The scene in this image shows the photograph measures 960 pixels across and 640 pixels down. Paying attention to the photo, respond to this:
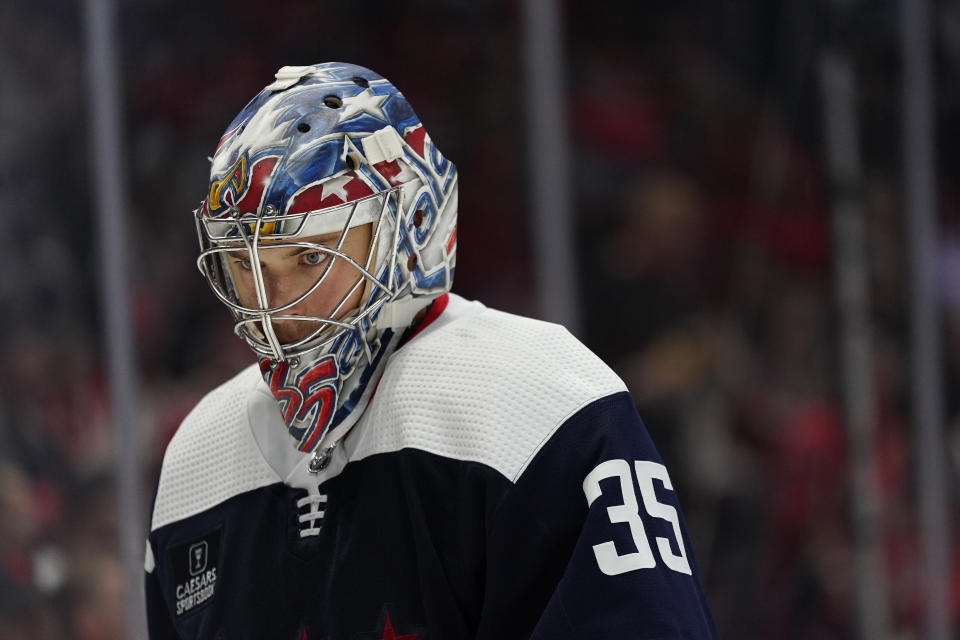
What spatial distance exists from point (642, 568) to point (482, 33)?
247 centimetres

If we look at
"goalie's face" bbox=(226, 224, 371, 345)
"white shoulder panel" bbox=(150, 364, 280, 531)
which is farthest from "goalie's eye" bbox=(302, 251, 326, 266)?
"white shoulder panel" bbox=(150, 364, 280, 531)

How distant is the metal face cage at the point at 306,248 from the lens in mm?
1283

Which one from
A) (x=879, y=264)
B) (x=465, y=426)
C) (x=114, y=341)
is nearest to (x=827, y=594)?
(x=879, y=264)

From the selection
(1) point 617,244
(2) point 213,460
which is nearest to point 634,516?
(2) point 213,460

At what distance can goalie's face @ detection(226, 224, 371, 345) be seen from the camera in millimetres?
1298

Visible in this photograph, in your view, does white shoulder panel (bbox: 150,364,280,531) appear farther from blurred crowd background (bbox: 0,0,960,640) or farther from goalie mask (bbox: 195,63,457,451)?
blurred crowd background (bbox: 0,0,960,640)

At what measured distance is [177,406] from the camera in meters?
2.99

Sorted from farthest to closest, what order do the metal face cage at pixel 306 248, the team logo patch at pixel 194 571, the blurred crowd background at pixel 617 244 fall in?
1. the blurred crowd background at pixel 617 244
2. the team logo patch at pixel 194 571
3. the metal face cage at pixel 306 248

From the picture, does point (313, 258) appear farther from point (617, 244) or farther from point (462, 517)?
point (617, 244)

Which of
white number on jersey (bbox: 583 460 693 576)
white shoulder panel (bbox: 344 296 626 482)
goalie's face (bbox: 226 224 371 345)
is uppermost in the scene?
goalie's face (bbox: 226 224 371 345)

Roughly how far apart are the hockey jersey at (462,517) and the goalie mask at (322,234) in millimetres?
44

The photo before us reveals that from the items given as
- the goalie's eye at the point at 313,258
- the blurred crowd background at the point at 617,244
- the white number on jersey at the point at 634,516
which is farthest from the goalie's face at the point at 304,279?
the blurred crowd background at the point at 617,244

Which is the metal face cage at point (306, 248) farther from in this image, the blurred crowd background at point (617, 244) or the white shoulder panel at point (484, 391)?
the blurred crowd background at point (617, 244)

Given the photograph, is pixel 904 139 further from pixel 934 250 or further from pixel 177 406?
pixel 177 406
